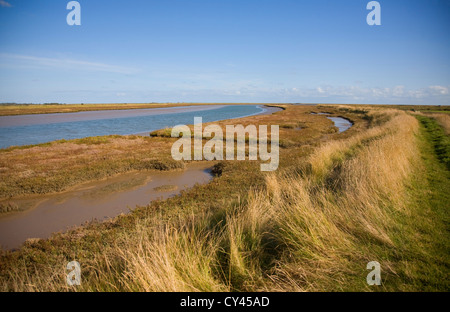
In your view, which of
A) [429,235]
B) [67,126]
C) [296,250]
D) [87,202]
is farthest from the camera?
[67,126]

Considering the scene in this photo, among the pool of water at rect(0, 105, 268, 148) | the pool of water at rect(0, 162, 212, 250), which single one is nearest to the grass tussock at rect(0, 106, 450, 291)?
the pool of water at rect(0, 162, 212, 250)

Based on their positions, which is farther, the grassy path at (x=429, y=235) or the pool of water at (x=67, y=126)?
the pool of water at (x=67, y=126)

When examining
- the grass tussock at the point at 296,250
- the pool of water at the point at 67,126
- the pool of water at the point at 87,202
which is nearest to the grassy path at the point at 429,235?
the grass tussock at the point at 296,250

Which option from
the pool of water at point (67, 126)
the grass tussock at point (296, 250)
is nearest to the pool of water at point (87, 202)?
the grass tussock at point (296, 250)

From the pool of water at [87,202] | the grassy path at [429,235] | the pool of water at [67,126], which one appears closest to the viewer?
the grassy path at [429,235]

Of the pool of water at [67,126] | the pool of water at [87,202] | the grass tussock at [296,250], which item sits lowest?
the pool of water at [87,202]

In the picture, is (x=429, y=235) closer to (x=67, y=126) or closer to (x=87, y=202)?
(x=87, y=202)

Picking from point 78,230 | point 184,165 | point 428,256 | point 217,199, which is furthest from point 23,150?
point 428,256

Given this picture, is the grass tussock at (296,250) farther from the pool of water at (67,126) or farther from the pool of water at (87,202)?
the pool of water at (67,126)

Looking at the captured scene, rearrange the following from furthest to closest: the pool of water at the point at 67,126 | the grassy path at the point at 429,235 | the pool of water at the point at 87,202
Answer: the pool of water at the point at 67,126 → the pool of water at the point at 87,202 → the grassy path at the point at 429,235

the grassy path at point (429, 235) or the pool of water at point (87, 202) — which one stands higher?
the grassy path at point (429, 235)

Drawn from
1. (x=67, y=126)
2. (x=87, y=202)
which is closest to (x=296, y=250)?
(x=87, y=202)

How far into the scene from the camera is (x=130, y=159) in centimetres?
1631

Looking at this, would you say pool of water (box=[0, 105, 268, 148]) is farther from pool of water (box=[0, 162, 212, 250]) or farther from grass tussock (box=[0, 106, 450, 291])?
grass tussock (box=[0, 106, 450, 291])
